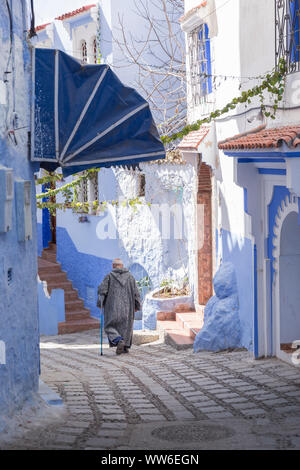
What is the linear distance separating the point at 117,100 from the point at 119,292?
15.7 feet

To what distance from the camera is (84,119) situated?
8414mm

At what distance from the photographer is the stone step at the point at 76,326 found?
1845cm

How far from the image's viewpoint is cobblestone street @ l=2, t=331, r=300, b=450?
6.72 metres

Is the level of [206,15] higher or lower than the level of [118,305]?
higher

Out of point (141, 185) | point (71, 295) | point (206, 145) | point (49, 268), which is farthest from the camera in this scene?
point (49, 268)

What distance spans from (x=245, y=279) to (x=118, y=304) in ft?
8.14

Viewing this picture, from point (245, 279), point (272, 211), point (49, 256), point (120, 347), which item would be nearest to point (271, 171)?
point (272, 211)

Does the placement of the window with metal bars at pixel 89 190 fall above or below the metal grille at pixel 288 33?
below

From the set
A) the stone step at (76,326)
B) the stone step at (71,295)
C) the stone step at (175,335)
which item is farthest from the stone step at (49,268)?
the stone step at (175,335)

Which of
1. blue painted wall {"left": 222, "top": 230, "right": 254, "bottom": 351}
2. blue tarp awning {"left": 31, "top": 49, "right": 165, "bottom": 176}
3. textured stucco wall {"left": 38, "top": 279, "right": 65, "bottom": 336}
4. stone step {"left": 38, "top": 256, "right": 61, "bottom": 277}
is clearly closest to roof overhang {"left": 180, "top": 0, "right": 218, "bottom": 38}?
blue painted wall {"left": 222, "top": 230, "right": 254, "bottom": 351}

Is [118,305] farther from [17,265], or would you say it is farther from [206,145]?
[17,265]

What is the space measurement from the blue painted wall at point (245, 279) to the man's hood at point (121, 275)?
1810mm

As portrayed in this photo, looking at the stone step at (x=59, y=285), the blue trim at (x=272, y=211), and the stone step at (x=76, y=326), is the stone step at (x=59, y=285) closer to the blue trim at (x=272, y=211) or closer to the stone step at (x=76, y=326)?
the stone step at (x=76, y=326)

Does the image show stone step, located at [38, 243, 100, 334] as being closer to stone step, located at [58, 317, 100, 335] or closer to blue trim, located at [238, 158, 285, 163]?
stone step, located at [58, 317, 100, 335]
